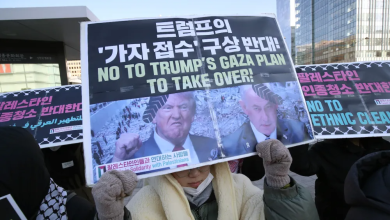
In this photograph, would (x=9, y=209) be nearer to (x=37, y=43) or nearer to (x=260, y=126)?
(x=260, y=126)

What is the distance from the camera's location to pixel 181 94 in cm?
122

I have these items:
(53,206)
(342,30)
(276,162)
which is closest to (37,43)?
(53,206)

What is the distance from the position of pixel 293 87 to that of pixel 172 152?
832 mm

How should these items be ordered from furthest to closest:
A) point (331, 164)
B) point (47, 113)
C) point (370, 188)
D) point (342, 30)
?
point (342, 30) → point (47, 113) → point (331, 164) → point (370, 188)

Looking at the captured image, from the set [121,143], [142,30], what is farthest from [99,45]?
[121,143]

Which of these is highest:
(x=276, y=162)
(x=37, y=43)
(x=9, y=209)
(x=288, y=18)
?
(x=288, y=18)

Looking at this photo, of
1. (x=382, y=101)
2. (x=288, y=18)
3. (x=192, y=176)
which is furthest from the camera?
(x=288, y=18)

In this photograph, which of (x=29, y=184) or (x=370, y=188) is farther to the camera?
(x=29, y=184)

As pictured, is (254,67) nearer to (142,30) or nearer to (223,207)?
(142,30)

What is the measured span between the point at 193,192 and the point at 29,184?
2.60 feet

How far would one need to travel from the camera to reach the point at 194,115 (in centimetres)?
121

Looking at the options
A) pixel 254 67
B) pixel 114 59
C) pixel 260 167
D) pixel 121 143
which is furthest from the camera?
pixel 260 167

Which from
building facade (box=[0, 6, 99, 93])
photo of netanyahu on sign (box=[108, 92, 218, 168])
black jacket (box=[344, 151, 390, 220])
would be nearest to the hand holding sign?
photo of netanyahu on sign (box=[108, 92, 218, 168])

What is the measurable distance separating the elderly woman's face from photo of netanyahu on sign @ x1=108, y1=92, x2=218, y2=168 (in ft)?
0.52
